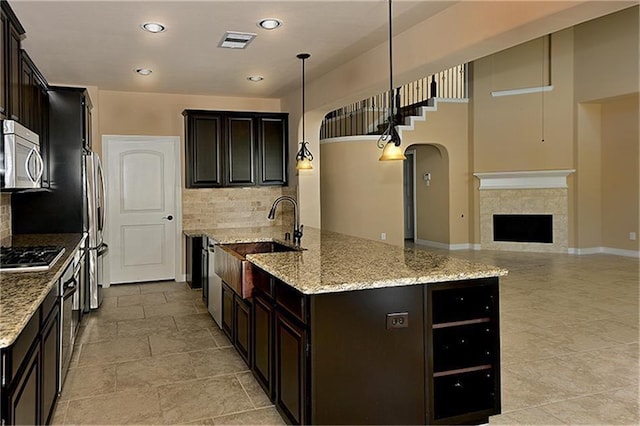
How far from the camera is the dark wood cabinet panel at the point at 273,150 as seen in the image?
22.4 feet

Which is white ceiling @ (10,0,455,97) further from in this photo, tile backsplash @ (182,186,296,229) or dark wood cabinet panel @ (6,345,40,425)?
dark wood cabinet panel @ (6,345,40,425)

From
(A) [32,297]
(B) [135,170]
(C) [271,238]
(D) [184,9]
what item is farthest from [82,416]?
(B) [135,170]

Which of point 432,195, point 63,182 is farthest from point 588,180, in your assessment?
point 63,182

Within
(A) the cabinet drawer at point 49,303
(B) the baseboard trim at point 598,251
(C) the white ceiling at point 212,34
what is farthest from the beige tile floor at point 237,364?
(B) the baseboard trim at point 598,251

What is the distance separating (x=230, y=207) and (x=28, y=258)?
407 cm

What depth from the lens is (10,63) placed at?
10.9 ft

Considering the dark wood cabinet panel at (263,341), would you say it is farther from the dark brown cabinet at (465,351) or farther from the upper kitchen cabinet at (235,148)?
the upper kitchen cabinet at (235,148)

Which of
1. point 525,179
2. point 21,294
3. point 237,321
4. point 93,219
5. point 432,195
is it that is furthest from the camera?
point 432,195

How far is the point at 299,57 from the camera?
4930mm

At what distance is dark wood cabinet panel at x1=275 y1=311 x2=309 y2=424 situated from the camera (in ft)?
7.99

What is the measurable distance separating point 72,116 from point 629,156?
30.4 ft

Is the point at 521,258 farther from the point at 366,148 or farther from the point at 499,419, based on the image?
the point at 499,419

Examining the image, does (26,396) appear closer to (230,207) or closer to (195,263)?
(195,263)

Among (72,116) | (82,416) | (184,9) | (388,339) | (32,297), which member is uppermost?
(184,9)
